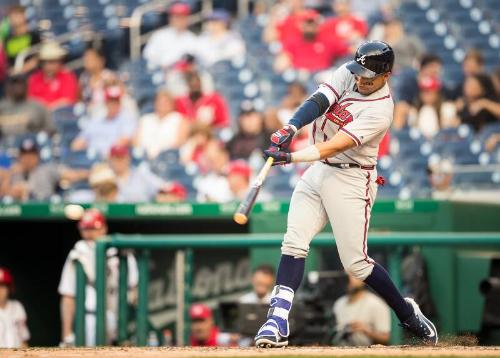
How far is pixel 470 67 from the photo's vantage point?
34.4 feet

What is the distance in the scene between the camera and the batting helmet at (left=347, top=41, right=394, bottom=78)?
5.00 metres

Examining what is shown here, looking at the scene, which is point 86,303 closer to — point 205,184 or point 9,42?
point 205,184

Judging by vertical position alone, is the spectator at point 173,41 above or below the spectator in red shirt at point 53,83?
above

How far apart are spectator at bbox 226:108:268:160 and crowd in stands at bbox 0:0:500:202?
1 cm

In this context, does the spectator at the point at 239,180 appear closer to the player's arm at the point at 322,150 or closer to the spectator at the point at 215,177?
the spectator at the point at 215,177

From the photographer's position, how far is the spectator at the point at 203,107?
1067cm

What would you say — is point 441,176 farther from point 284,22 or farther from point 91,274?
point 91,274

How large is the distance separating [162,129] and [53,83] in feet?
6.19

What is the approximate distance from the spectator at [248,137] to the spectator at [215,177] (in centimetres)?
11

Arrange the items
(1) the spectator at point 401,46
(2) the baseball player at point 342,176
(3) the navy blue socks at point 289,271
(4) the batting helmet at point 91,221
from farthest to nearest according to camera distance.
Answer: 1. (1) the spectator at point 401,46
2. (4) the batting helmet at point 91,221
3. (3) the navy blue socks at point 289,271
4. (2) the baseball player at point 342,176

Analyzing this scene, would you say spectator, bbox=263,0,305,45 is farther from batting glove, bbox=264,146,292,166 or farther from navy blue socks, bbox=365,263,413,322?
batting glove, bbox=264,146,292,166

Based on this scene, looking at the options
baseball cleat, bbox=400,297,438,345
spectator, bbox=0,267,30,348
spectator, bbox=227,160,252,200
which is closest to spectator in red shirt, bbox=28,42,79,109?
spectator, bbox=227,160,252,200

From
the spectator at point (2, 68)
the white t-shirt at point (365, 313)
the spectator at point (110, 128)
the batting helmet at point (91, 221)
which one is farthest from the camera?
the spectator at point (2, 68)

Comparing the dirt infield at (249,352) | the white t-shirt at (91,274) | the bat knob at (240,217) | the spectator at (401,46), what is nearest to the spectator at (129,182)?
the white t-shirt at (91,274)
